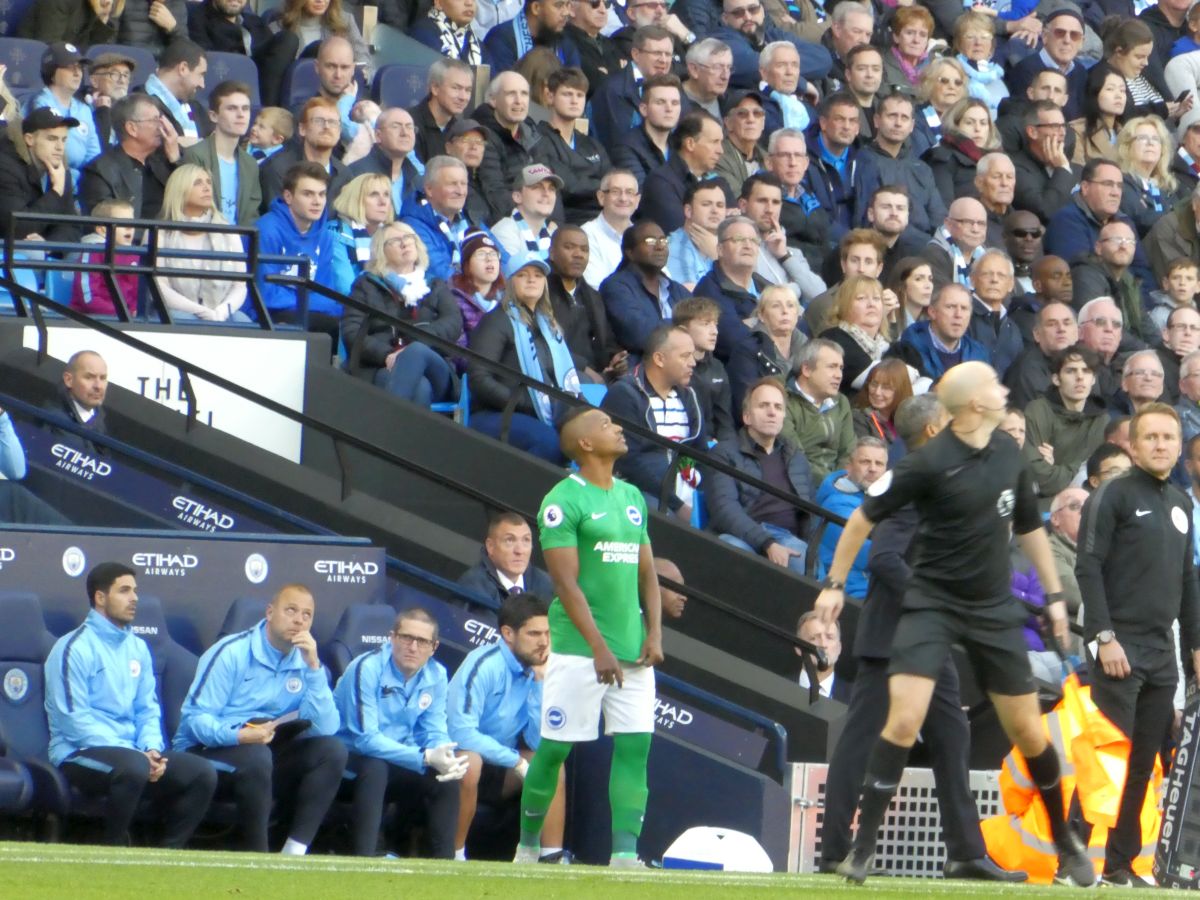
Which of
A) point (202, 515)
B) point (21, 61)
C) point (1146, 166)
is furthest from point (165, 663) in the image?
point (1146, 166)

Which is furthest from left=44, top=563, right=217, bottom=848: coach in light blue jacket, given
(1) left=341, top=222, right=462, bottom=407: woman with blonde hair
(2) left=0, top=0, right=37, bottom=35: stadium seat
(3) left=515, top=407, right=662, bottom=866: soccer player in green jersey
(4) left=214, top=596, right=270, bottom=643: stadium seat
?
(2) left=0, top=0, right=37, bottom=35: stadium seat

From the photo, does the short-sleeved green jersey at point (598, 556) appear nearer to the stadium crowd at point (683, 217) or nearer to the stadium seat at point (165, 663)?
the stadium crowd at point (683, 217)

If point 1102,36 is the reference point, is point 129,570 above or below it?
below

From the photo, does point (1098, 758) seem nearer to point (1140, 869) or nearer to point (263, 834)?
point (1140, 869)

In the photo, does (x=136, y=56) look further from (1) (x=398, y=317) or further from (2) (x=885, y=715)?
(2) (x=885, y=715)

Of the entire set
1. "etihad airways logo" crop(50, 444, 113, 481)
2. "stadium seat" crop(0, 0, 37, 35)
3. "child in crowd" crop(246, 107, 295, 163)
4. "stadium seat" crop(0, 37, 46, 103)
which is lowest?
"etihad airways logo" crop(50, 444, 113, 481)

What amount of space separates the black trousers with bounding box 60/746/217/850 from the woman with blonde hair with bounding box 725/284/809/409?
479 centimetres

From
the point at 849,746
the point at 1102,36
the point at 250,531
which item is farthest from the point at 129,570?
the point at 1102,36

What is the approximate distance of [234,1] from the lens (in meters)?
16.2

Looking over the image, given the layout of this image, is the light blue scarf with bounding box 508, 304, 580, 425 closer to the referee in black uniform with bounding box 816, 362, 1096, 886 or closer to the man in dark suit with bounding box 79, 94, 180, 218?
the man in dark suit with bounding box 79, 94, 180, 218

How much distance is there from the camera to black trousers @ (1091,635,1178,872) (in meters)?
9.80

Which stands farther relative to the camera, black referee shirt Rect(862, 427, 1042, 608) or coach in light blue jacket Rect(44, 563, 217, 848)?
coach in light blue jacket Rect(44, 563, 217, 848)

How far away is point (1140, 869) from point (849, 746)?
5.76ft

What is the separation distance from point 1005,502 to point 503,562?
3893mm
